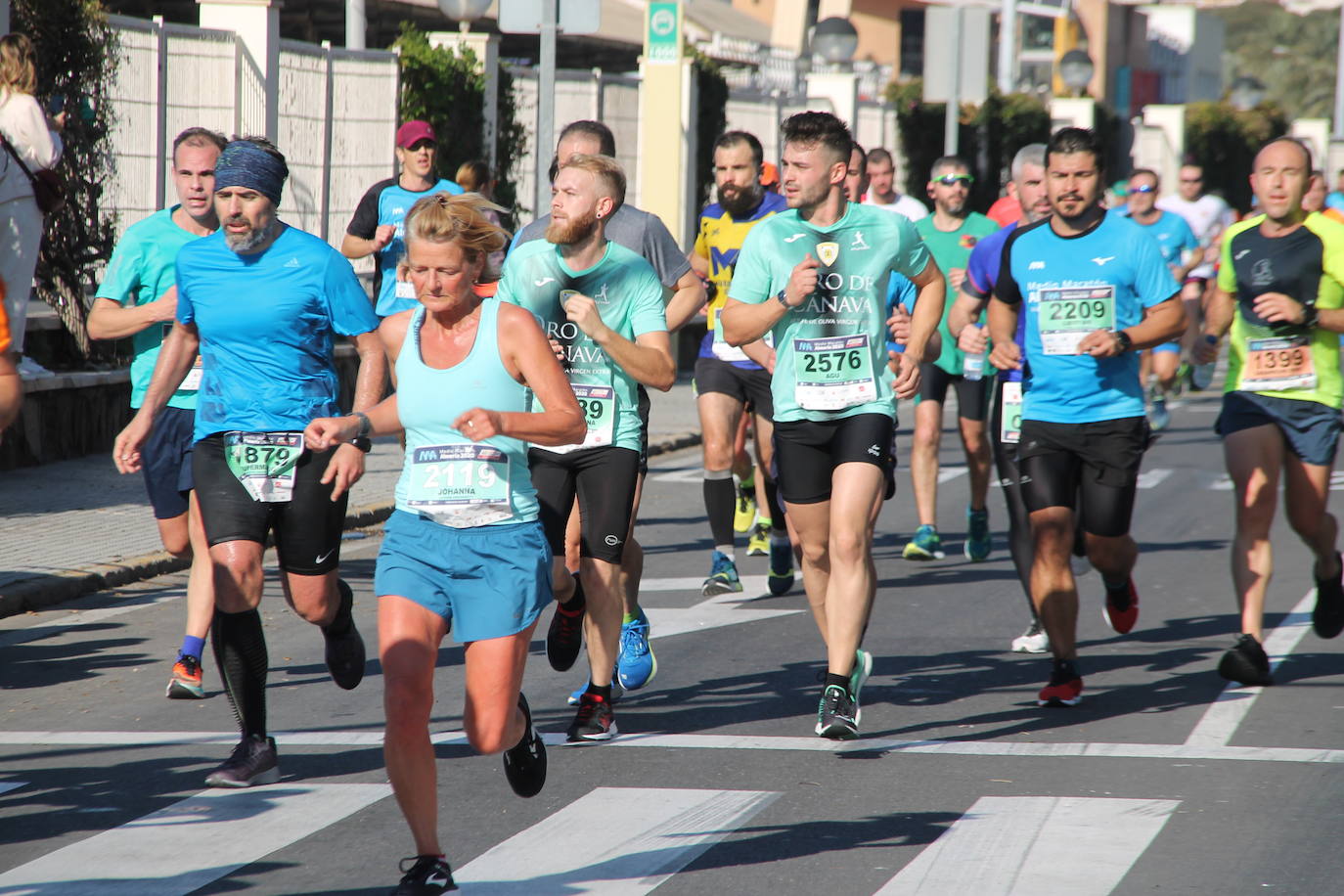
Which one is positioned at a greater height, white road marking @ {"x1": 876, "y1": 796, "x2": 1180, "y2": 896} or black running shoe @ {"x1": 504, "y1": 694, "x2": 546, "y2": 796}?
black running shoe @ {"x1": 504, "y1": 694, "x2": 546, "y2": 796}

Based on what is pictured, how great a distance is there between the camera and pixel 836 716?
6.52m

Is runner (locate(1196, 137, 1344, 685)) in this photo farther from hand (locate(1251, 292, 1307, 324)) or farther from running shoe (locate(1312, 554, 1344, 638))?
running shoe (locate(1312, 554, 1344, 638))

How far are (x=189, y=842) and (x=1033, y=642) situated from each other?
4111 millimetres

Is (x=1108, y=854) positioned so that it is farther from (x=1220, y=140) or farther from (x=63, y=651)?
(x=1220, y=140)

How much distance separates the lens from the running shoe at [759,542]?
11.1 metres

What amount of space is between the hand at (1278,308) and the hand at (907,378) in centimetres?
162

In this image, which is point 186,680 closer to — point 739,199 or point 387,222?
point 739,199

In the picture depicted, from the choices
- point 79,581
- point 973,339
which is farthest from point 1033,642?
point 79,581

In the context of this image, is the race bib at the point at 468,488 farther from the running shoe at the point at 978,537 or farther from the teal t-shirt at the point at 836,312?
the running shoe at the point at 978,537

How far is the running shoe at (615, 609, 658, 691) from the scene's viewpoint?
7.29 meters

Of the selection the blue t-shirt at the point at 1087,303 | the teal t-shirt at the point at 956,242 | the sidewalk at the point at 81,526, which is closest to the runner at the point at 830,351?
the blue t-shirt at the point at 1087,303

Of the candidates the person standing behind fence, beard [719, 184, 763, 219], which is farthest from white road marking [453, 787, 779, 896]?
the person standing behind fence

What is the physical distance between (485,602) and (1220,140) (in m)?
42.2

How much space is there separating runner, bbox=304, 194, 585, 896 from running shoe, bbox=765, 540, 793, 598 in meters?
4.47
